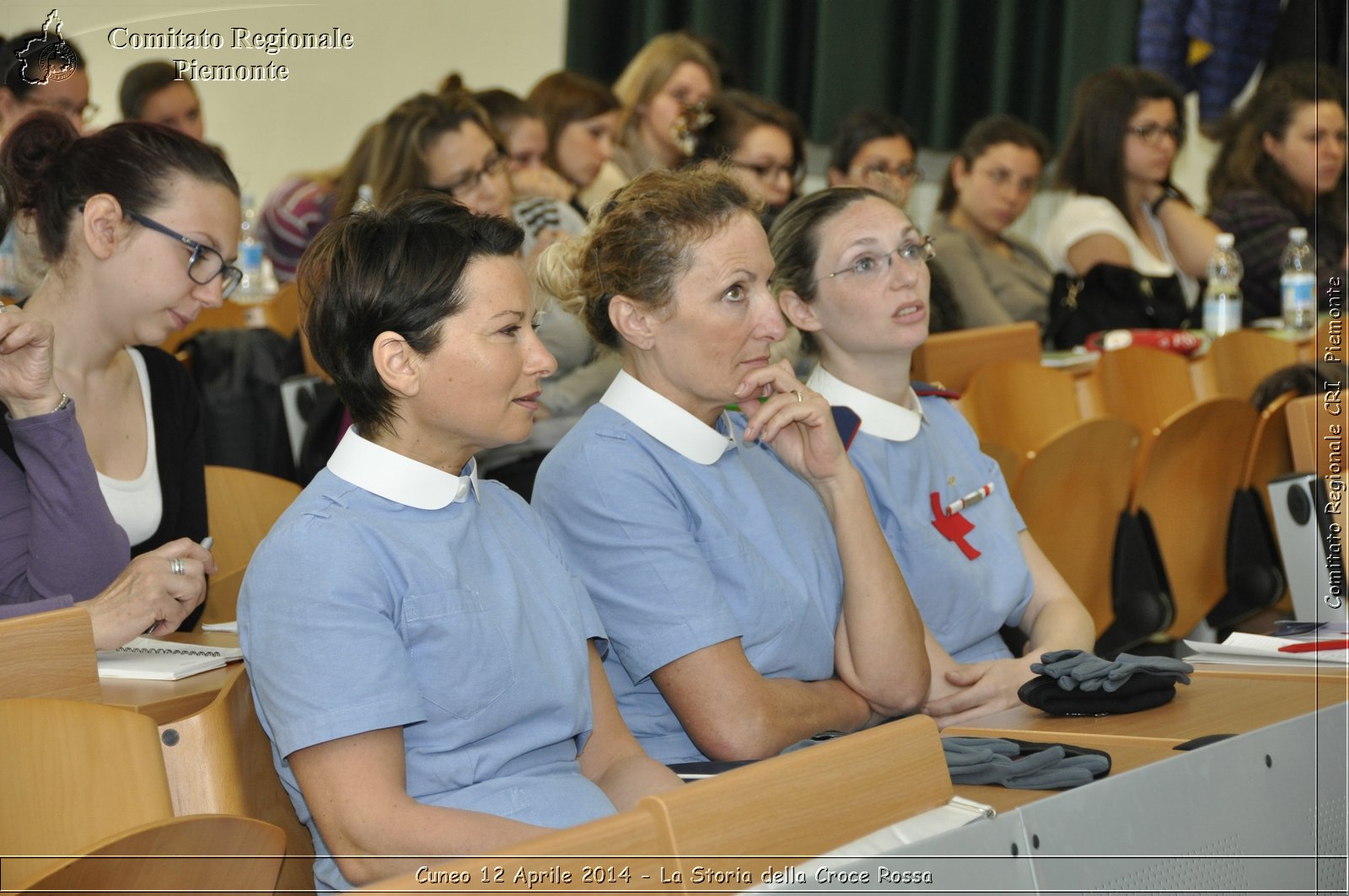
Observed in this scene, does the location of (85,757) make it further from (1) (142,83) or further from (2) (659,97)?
(2) (659,97)

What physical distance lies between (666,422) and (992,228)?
3.35 meters

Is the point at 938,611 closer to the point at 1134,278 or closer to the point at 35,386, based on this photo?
the point at 35,386

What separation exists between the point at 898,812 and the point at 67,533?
4.40 feet

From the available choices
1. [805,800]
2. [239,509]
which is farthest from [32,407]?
[805,800]

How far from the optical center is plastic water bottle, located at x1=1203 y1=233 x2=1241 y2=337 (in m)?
4.92

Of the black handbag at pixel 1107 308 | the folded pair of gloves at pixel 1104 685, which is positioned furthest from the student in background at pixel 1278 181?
the folded pair of gloves at pixel 1104 685

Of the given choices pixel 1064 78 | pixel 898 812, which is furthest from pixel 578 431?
pixel 1064 78

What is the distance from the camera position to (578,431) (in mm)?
2088

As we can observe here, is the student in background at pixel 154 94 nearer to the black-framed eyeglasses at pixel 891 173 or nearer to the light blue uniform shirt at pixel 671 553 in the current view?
the black-framed eyeglasses at pixel 891 173

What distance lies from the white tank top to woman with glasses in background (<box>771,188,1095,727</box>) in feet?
3.66

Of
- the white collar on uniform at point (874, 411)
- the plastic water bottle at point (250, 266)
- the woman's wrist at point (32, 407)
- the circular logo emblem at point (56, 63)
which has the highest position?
the circular logo emblem at point (56, 63)

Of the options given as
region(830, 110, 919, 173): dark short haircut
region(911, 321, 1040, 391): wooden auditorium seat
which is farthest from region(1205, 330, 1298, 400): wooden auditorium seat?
region(830, 110, 919, 173): dark short haircut

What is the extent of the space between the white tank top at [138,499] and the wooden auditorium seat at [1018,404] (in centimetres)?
189

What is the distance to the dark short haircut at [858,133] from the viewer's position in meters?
5.16
